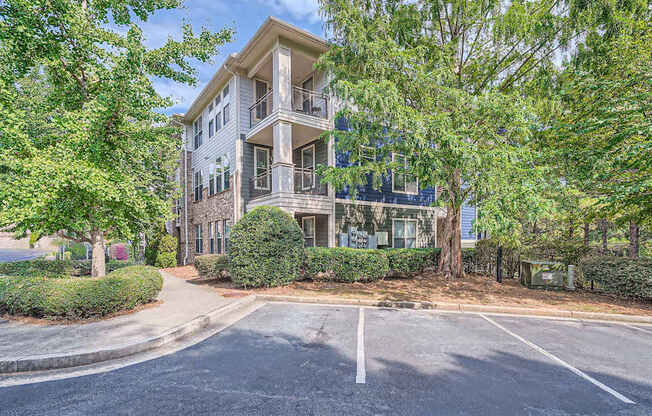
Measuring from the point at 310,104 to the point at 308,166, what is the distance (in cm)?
301

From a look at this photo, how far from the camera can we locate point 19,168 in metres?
6.10

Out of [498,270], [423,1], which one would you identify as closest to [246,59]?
[423,1]

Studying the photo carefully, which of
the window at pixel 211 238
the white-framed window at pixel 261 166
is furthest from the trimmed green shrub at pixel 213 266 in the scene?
the window at pixel 211 238

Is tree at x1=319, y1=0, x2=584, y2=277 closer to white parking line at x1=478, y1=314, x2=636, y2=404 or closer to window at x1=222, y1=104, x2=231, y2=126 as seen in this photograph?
white parking line at x1=478, y1=314, x2=636, y2=404

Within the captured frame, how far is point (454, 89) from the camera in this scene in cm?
873

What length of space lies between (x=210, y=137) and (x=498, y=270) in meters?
16.8

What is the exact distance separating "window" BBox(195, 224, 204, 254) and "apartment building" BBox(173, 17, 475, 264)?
2.49 ft

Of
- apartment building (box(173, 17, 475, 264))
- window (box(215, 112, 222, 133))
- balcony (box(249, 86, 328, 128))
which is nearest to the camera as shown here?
apartment building (box(173, 17, 475, 264))

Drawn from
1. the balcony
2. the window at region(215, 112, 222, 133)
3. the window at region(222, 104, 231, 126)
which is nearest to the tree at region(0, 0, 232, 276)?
the balcony

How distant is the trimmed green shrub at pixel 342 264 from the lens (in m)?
10.6

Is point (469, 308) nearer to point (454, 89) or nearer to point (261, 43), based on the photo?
point (454, 89)

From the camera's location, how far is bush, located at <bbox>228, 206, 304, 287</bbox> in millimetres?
9500

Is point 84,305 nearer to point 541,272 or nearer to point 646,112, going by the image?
point 541,272

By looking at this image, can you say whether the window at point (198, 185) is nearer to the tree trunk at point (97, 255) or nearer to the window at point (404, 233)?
the tree trunk at point (97, 255)
